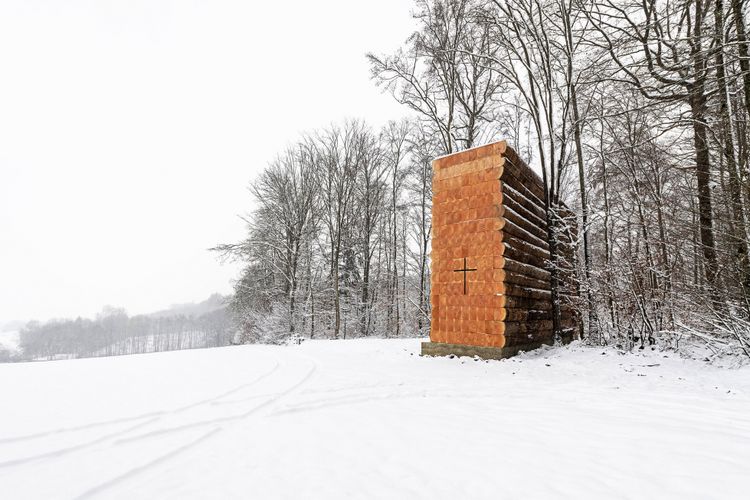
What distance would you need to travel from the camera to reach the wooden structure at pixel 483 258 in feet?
21.5

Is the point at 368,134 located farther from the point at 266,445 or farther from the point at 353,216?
the point at 266,445

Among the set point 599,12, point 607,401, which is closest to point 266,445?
point 607,401

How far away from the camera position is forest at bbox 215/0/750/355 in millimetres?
6082

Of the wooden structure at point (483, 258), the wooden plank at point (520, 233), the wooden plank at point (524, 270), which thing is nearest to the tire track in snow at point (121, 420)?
the wooden structure at point (483, 258)

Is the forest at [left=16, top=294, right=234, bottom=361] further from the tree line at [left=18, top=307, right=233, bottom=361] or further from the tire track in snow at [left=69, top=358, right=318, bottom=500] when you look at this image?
the tire track in snow at [left=69, top=358, right=318, bottom=500]

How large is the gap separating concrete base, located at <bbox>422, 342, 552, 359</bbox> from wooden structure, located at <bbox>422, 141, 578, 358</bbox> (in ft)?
0.06

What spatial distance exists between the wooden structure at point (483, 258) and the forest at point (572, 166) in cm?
127

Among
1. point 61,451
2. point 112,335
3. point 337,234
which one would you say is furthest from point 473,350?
point 112,335

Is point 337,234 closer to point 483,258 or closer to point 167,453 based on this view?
point 483,258

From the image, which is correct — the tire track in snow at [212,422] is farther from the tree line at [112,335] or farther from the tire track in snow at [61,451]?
the tree line at [112,335]

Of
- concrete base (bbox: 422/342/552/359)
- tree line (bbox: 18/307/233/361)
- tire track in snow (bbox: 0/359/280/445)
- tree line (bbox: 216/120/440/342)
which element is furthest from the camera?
tree line (bbox: 18/307/233/361)

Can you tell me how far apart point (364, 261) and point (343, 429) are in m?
18.9

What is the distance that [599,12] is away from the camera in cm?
763

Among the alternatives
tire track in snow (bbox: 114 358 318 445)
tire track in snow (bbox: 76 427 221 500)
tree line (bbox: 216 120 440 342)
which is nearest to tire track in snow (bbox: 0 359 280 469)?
tire track in snow (bbox: 114 358 318 445)
